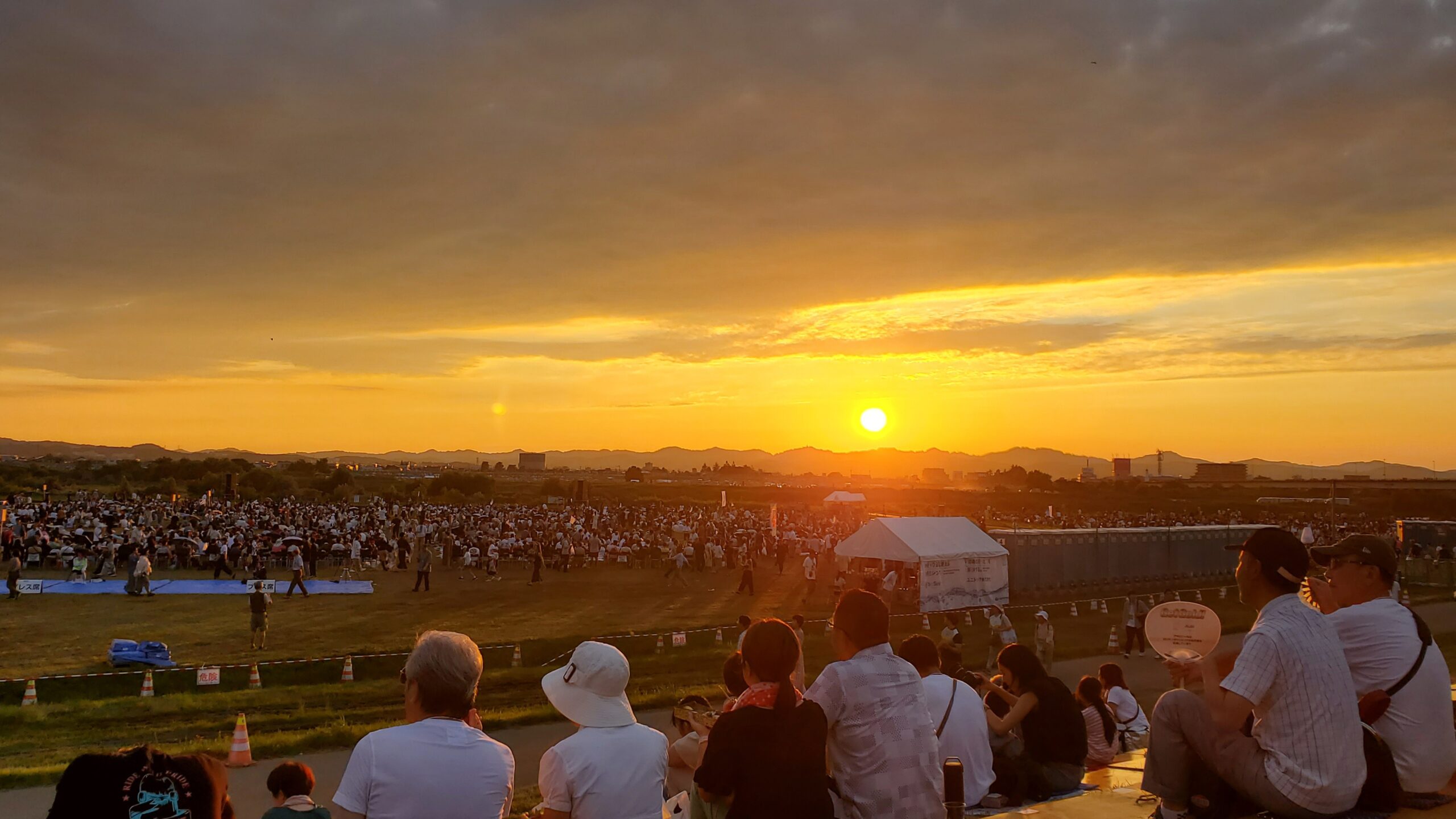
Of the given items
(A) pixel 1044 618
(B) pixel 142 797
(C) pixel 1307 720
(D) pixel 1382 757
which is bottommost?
(A) pixel 1044 618

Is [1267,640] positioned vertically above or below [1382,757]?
above

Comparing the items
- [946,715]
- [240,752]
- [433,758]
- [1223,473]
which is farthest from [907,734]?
[1223,473]

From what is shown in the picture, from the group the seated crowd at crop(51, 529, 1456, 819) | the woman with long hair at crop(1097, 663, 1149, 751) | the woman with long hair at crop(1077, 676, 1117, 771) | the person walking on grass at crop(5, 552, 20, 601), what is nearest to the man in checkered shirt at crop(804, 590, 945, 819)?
the seated crowd at crop(51, 529, 1456, 819)

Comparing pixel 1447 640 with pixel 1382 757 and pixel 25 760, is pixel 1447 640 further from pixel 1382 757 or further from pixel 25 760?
pixel 25 760

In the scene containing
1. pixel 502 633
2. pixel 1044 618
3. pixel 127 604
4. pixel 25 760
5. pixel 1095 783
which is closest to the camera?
pixel 1095 783

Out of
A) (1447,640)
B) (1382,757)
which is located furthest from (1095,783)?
(1447,640)

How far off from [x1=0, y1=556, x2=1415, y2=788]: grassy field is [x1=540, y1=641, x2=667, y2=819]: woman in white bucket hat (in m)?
9.79

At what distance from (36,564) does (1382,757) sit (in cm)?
3934

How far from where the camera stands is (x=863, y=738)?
12.8 feet

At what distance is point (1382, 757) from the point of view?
4.17 meters

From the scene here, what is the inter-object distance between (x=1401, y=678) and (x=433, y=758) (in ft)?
14.3

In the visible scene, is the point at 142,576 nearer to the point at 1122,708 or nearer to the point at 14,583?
the point at 14,583

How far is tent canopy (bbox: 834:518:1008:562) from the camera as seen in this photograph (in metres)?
25.5

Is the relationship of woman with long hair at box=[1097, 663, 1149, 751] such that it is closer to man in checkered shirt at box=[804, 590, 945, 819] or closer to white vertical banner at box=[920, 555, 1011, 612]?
man in checkered shirt at box=[804, 590, 945, 819]
